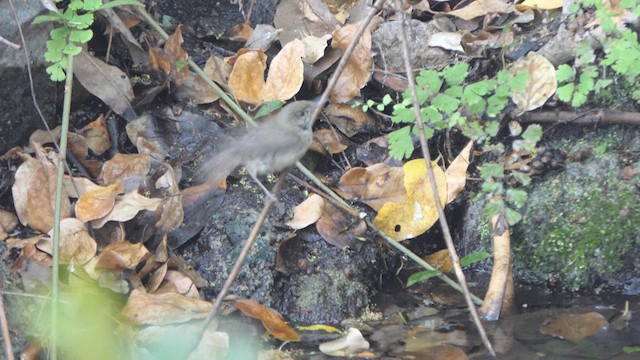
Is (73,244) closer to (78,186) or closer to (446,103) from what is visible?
(78,186)

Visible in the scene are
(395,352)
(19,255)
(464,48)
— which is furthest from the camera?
(464,48)

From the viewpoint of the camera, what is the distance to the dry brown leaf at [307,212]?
4.36 m

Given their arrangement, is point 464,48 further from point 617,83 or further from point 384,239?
point 384,239

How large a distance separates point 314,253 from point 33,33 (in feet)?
5.91

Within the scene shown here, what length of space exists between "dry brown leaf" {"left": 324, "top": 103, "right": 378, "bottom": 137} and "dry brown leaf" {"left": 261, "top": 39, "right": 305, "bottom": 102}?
0.29 metres

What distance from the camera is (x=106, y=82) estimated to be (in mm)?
4691

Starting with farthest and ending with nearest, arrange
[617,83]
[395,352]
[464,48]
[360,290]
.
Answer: [464,48] < [617,83] < [360,290] < [395,352]

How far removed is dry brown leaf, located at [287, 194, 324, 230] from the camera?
4.36 metres

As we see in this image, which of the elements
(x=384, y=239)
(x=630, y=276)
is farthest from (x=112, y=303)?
(x=630, y=276)

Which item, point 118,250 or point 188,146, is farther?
point 188,146

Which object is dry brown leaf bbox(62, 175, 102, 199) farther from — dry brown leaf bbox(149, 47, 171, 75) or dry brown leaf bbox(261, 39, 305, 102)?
dry brown leaf bbox(261, 39, 305, 102)

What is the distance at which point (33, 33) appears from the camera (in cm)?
422

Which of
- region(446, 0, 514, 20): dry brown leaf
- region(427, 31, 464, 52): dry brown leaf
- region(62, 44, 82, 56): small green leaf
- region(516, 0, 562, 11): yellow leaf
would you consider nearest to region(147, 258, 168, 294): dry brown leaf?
region(62, 44, 82, 56): small green leaf

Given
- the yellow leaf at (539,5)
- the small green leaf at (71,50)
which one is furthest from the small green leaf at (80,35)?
the yellow leaf at (539,5)
